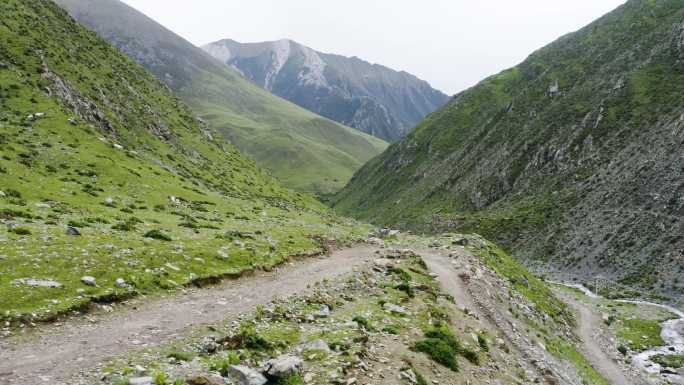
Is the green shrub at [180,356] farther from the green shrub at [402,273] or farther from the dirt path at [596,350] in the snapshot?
the dirt path at [596,350]

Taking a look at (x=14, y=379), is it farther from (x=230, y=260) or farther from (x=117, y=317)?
(x=230, y=260)

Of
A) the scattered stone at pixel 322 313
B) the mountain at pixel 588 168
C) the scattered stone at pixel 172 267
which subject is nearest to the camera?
the scattered stone at pixel 322 313

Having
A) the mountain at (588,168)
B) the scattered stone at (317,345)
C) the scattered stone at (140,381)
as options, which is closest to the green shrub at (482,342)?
the scattered stone at (317,345)

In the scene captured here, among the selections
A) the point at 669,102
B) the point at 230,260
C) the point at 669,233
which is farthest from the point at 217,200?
the point at 669,102

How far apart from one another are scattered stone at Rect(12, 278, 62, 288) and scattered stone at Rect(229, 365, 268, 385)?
34.7 ft

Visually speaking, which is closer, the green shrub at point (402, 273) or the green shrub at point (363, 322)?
the green shrub at point (363, 322)

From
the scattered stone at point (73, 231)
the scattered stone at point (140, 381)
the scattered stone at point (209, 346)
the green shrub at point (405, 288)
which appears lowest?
the scattered stone at point (73, 231)

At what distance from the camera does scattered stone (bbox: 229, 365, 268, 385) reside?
1496 centimetres

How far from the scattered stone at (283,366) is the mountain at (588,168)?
227 ft

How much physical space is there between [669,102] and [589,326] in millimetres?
81108

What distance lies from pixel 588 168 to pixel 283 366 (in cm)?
11130

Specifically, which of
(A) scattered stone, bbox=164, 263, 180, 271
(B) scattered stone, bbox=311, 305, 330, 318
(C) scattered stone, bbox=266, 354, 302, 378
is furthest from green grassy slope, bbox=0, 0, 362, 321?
(C) scattered stone, bbox=266, 354, 302, 378

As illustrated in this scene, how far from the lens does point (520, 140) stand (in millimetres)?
139250

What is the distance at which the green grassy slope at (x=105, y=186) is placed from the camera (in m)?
22.7
